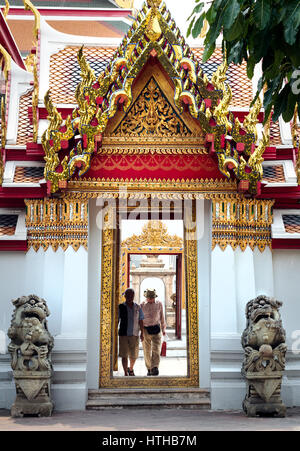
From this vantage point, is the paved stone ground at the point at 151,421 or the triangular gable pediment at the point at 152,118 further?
the triangular gable pediment at the point at 152,118

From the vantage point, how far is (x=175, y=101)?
22.9 feet

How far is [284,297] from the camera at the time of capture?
725 centimetres

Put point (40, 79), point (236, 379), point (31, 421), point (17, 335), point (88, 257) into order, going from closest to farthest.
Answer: point (31, 421) < point (17, 335) < point (236, 379) < point (88, 257) < point (40, 79)

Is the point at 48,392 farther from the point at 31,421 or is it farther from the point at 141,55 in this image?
the point at 141,55

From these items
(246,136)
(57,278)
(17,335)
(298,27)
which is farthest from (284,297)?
(298,27)

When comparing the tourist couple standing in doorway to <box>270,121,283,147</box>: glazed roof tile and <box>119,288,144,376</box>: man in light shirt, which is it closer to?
<box>119,288,144,376</box>: man in light shirt

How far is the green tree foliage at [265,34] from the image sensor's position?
3480mm

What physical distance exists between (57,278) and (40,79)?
2.92 metres

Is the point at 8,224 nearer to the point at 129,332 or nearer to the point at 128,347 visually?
the point at 129,332

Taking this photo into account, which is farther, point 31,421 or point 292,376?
point 292,376

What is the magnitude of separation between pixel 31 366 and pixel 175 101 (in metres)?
3.34

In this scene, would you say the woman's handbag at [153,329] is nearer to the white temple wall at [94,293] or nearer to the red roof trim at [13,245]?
the white temple wall at [94,293]

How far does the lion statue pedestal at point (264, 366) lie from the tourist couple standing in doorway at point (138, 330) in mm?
2209

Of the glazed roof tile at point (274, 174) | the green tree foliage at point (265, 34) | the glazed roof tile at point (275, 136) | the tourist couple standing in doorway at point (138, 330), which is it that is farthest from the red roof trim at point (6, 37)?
the green tree foliage at point (265, 34)
